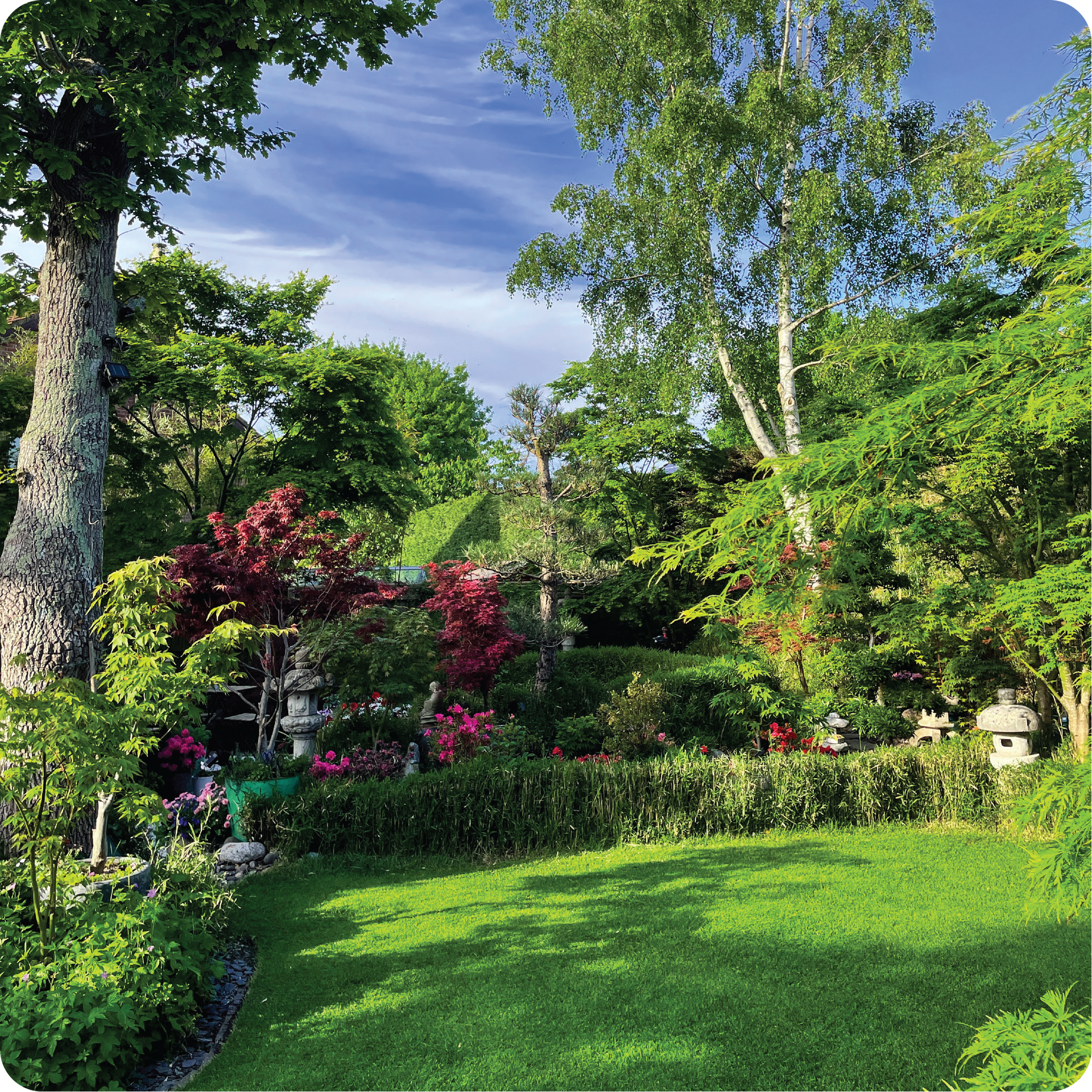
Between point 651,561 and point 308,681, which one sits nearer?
point 308,681

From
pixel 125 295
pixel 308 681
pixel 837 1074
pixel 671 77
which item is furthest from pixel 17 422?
pixel 837 1074

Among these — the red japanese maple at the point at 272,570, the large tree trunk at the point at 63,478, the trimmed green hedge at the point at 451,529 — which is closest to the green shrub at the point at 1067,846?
the large tree trunk at the point at 63,478

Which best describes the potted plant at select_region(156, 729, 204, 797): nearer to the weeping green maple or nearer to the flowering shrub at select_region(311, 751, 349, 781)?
the flowering shrub at select_region(311, 751, 349, 781)

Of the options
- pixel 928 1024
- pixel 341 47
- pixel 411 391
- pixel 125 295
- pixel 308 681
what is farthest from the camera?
pixel 411 391

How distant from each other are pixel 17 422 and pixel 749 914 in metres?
12.1

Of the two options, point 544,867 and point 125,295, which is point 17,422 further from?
point 544,867

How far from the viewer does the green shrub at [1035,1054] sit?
145 centimetres

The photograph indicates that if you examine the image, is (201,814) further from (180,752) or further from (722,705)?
(722,705)

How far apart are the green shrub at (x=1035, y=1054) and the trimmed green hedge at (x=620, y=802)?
5697mm

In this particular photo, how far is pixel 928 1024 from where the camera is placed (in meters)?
3.94

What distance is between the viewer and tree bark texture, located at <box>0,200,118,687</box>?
240 inches

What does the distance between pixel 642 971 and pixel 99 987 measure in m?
2.82

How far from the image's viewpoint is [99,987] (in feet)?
11.7

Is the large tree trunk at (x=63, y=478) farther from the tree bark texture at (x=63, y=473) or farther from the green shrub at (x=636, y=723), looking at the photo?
the green shrub at (x=636, y=723)
